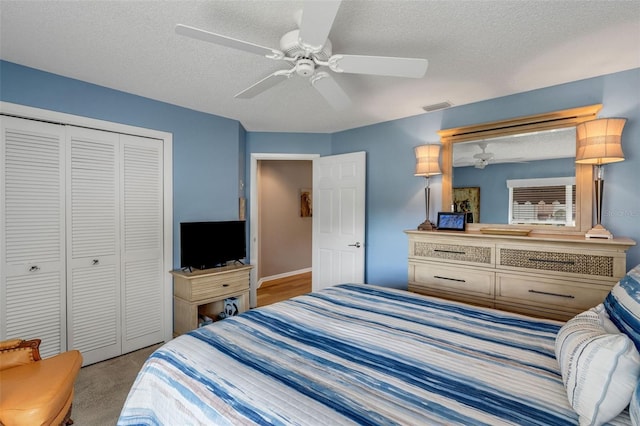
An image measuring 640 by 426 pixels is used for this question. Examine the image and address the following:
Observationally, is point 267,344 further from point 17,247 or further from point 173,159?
point 173,159

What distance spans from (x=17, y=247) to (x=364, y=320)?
2619mm

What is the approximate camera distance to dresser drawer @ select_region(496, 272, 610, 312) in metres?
2.17

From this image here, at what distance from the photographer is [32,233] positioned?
2389 millimetres

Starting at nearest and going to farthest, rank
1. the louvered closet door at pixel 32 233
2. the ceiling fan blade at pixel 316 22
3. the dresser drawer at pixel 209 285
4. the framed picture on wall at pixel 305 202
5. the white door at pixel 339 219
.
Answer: the ceiling fan blade at pixel 316 22
the louvered closet door at pixel 32 233
the dresser drawer at pixel 209 285
the white door at pixel 339 219
the framed picture on wall at pixel 305 202

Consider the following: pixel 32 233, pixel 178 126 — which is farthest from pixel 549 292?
pixel 32 233

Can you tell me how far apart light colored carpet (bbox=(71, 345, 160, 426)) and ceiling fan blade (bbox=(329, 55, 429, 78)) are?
8.44ft

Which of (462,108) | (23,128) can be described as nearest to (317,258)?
(462,108)

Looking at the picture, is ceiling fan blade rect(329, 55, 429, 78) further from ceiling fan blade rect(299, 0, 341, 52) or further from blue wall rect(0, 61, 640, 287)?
blue wall rect(0, 61, 640, 287)

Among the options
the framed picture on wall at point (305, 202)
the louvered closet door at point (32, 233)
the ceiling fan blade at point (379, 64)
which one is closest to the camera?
the ceiling fan blade at point (379, 64)

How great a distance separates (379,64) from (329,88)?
391 mm

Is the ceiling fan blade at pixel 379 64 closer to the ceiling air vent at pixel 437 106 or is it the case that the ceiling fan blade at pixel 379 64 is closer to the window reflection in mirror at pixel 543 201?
the ceiling air vent at pixel 437 106


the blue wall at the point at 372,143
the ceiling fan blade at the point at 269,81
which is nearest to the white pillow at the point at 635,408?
the ceiling fan blade at the point at 269,81

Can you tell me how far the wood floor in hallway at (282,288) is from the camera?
463cm

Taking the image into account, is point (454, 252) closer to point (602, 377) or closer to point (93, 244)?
point (602, 377)
